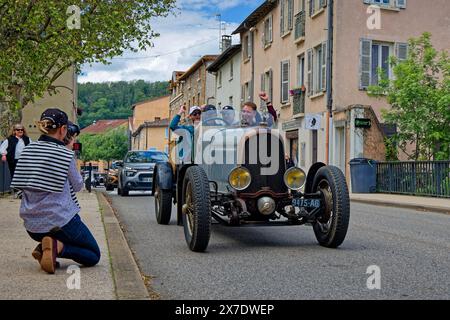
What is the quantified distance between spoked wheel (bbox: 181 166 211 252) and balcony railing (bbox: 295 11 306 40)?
928 inches

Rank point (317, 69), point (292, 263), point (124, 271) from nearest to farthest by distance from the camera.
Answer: point (124, 271)
point (292, 263)
point (317, 69)

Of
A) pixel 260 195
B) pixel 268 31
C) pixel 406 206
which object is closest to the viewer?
pixel 260 195

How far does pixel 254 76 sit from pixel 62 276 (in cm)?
3374

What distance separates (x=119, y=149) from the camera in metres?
113

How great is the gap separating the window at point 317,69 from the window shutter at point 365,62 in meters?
1.43

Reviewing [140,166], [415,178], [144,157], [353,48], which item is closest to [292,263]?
[415,178]

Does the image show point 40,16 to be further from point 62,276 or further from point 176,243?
point 62,276

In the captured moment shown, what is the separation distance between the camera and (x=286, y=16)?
33062 mm

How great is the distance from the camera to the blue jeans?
6.14 meters

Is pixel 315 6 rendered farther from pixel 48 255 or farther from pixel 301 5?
pixel 48 255

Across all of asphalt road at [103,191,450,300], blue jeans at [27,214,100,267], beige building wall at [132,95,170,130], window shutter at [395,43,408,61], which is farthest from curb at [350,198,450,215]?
beige building wall at [132,95,170,130]

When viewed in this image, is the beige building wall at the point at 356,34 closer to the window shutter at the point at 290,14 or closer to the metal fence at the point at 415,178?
the metal fence at the point at 415,178

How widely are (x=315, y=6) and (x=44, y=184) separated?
24.5 meters

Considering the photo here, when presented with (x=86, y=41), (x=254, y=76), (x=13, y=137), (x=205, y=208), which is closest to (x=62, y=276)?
(x=205, y=208)
